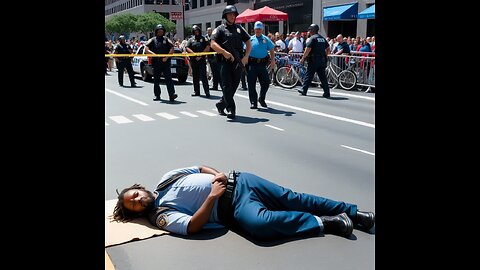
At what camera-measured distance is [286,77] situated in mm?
15453

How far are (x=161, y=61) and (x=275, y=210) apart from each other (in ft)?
29.6

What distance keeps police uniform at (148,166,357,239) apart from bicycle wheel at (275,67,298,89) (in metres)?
11.4

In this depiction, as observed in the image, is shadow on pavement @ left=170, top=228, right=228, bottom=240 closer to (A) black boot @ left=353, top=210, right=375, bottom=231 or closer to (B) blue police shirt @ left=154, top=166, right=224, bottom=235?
(B) blue police shirt @ left=154, top=166, right=224, bottom=235

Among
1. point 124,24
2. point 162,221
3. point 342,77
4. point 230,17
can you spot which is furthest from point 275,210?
point 124,24

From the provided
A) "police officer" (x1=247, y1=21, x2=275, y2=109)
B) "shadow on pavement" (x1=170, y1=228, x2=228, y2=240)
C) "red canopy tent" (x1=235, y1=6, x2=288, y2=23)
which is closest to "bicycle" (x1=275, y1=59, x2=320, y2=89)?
"police officer" (x1=247, y1=21, x2=275, y2=109)

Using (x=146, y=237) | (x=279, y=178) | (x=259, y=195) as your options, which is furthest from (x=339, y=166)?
(x=146, y=237)

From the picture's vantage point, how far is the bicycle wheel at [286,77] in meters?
15.2

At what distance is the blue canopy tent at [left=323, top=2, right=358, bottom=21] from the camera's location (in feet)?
99.8

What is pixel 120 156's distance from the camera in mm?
6398

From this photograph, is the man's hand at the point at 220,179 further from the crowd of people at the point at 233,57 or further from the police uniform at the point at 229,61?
the police uniform at the point at 229,61

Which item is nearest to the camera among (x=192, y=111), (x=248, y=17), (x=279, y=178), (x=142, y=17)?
(x=279, y=178)

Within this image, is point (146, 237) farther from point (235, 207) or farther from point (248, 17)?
point (248, 17)

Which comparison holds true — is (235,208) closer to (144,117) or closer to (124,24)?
(144,117)
